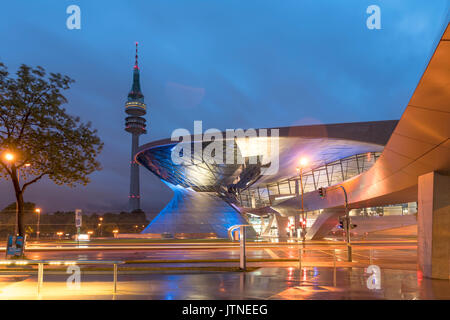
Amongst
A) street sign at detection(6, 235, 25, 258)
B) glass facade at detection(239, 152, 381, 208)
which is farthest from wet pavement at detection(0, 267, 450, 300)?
glass facade at detection(239, 152, 381, 208)

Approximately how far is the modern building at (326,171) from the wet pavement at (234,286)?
3.84 metres

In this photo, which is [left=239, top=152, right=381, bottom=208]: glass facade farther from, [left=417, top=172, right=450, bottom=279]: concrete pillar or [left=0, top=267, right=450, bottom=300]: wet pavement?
[left=0, top=267, right=450, bottom=300]: wet pavement

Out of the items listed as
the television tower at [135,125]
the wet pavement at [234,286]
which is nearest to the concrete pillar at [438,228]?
the wet pavement at [234,286]

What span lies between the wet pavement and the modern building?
384 cm

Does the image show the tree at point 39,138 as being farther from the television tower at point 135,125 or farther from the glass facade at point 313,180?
the television tower at point 135,125

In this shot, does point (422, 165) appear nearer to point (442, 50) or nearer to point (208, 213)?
point (442, 50)

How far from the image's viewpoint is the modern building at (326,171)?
11336mm

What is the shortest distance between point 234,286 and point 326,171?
52465mm

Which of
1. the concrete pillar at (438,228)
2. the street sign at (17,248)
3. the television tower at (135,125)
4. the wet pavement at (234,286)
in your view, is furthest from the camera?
the television tower at (135,125)

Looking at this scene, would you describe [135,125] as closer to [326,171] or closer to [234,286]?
→ [326,171]

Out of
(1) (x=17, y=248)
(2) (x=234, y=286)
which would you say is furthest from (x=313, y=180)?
(2) (x=234, y=286)

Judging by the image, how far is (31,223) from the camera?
169ft

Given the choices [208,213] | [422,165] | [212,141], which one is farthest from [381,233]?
[422,165]
